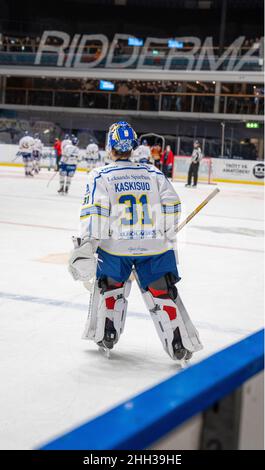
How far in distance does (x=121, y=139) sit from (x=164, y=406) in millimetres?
2815

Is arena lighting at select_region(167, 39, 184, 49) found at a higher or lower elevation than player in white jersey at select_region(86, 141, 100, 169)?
higher

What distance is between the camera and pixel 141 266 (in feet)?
12.0

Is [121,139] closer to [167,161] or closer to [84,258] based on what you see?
[84,258]

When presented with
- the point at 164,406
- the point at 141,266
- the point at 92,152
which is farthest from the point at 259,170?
the point at 164,406

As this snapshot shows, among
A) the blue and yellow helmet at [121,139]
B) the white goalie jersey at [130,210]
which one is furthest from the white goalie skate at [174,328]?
the blue and yellow helmet at [121,139]

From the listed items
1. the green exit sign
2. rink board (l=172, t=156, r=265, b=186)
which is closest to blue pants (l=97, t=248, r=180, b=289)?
rink board (l=172, t=156, r=265, b=186)

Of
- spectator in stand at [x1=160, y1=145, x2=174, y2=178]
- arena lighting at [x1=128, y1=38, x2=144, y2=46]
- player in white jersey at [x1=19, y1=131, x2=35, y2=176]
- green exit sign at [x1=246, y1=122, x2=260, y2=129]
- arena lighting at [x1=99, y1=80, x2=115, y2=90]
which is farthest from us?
arena lighting at [x1=128, y1=38, x2=144, y2=46]

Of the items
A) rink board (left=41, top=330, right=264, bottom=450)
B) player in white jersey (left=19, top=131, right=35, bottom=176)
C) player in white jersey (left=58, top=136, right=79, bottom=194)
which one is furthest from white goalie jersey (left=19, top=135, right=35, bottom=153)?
rink board (left=41, top=330, right=264, bottom=450)

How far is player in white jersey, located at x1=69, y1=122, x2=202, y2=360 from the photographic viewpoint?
3559 mm

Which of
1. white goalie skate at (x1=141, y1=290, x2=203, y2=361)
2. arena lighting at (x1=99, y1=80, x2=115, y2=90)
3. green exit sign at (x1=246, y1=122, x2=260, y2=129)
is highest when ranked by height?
arena lighting at (x1=99, y1=80, x2=115, y2=90)

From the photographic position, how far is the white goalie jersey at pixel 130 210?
3549mm

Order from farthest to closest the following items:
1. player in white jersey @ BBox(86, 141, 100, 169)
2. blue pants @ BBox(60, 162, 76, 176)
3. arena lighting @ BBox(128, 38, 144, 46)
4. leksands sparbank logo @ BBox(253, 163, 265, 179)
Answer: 1. arena lighting @ BBox(128, 38, 144, 46)
2. player in white jersey @ BBox(86, 141, 100, 169)
3. leksands sparbank logo @ BBox(253, 163, 265, 179)
4. blue pants @ BBox(60, 162, 76, 176)

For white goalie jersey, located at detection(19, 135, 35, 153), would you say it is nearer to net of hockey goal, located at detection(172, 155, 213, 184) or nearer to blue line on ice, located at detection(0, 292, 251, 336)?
net of hockey goal, located at detection(172, 155, 213, 184)

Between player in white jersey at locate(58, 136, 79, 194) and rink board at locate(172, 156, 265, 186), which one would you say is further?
rink board at locate(172, 156, 265, 186)
